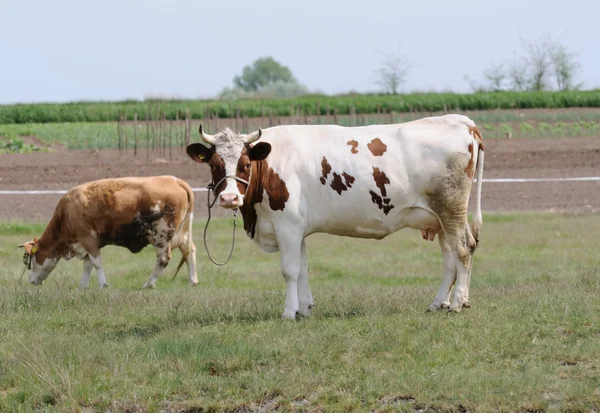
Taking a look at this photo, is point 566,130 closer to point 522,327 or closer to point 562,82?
point 562,82

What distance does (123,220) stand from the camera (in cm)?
1723

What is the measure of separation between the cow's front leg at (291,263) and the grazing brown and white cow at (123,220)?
18.3 feet

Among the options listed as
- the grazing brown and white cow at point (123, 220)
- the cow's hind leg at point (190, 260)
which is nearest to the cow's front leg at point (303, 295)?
the grazing brown and white cow at point (123, 220)

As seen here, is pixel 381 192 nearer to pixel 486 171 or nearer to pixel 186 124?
pixel 486 171

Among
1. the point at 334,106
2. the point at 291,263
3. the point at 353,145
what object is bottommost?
the point at 334,106

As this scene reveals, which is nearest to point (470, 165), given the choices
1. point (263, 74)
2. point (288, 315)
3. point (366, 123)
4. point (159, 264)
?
point (288, 315)

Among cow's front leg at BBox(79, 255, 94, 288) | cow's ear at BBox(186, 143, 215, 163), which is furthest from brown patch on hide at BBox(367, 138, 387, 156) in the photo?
cow's front leg at BBox(79, 255, 94, 288)

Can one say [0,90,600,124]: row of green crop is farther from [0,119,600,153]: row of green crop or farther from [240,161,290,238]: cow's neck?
[240,161,290,238]: cow's neck

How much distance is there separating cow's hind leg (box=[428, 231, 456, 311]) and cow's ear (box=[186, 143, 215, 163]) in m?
2.67

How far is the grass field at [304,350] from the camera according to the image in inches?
352

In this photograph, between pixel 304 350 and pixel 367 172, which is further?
pixel 367 172

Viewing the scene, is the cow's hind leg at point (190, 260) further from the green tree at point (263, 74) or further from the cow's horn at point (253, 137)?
the green tree at point (263, 74)

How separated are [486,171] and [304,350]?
23631mm

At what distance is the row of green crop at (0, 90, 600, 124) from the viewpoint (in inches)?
2272
